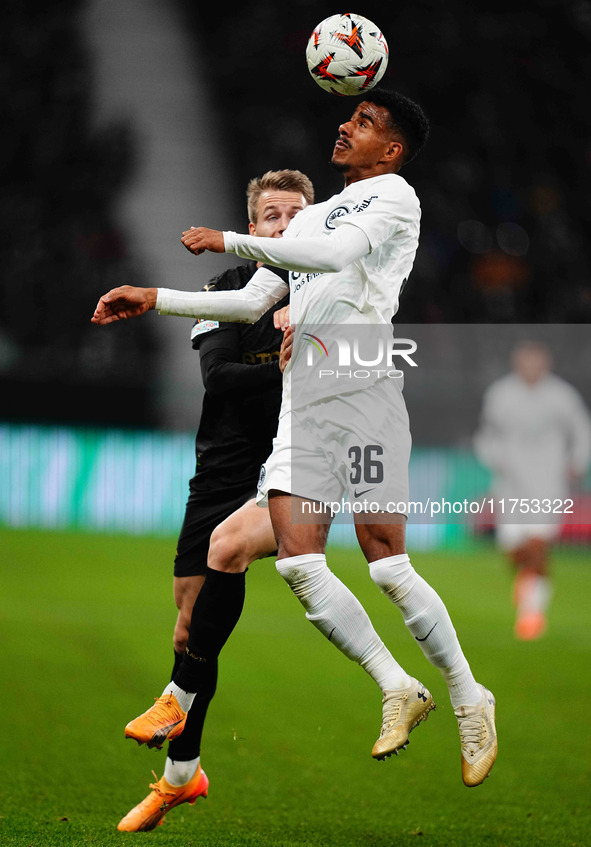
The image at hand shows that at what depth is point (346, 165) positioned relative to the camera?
346cm

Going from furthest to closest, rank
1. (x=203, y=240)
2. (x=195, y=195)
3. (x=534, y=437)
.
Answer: (x=195, y=195) → (x=534, y=437) → (x=203, y=240)

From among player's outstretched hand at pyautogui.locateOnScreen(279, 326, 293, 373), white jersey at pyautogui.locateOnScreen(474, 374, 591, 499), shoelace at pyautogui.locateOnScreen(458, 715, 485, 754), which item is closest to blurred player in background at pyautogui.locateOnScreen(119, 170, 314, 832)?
player's outstretched hand at pyautogui.locateOnScreen(279, 326, 293, 373)

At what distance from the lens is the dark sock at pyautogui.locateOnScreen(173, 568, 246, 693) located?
374cm

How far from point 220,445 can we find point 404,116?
4.91 feet

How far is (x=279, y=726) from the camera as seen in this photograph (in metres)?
6.65

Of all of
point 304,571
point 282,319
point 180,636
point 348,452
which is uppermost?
point 282,319

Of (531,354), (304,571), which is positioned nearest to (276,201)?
(304,571)

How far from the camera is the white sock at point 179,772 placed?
4.19 meters

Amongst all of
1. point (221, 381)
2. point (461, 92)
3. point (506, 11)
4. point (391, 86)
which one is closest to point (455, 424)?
point (391, 86)

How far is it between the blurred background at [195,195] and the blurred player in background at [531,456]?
2370 mm

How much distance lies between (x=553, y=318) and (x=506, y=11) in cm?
487

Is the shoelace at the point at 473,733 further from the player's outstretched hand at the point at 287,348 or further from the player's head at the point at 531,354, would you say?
the player's head at the point at 531,354

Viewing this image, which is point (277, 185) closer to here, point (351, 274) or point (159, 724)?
point (351, 274)

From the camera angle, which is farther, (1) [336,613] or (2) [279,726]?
(2) [279,726]
